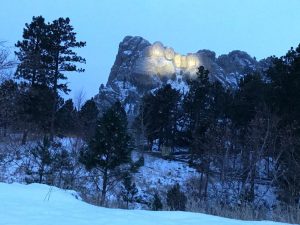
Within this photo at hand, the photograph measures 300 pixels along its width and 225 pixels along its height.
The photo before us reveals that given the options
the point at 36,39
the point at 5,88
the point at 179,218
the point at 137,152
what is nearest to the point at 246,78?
the point at 137,152

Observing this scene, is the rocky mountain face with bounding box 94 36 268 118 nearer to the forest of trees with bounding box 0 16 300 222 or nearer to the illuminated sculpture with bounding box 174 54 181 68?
the illuminated sculpture with bounding box 174 54 181 68

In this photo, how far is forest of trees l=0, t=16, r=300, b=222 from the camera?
2286 cm

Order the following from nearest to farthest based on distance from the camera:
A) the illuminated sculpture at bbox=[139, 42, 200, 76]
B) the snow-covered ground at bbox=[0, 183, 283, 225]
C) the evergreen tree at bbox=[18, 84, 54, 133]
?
1. the snow-covered ground at bbox=[0, 183, 283, 225]
2. the evergreen tree at bbox=[18, 84, 54, 133]
3. the illuminated sculpture at bbox=[139, 42, 200, 76]

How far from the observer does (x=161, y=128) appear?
160ft

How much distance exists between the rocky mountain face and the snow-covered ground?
82.7 metres

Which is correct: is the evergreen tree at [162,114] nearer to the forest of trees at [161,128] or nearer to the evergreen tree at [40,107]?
the forest of trees at [161,128]

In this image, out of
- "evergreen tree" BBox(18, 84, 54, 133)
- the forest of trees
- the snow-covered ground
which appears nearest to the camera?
the snow-covered ground

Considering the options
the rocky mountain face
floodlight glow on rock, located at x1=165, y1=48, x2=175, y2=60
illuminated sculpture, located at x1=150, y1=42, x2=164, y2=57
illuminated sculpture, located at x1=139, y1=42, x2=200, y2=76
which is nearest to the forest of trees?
the rocky mountain face

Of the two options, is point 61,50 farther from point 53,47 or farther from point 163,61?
point 163,61

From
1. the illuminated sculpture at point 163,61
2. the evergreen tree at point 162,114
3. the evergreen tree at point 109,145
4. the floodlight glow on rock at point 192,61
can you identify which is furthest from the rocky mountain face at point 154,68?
the evergreen tree at point 109,145

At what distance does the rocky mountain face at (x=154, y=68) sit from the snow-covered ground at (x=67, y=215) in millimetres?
82737

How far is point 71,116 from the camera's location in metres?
39.3

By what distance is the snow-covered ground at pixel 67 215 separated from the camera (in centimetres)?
470

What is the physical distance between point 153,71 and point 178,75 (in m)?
8.20
